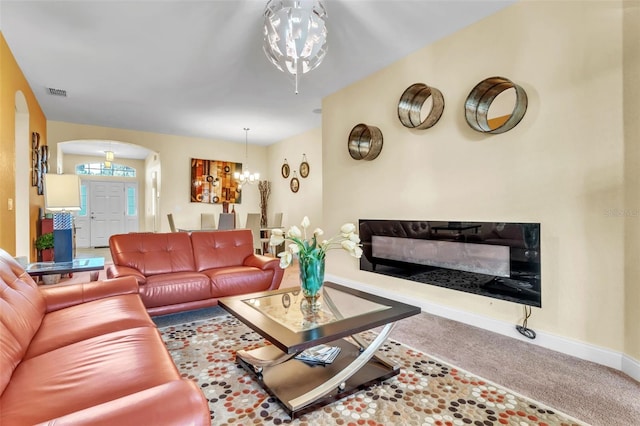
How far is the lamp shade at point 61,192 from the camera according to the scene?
3.26 metres

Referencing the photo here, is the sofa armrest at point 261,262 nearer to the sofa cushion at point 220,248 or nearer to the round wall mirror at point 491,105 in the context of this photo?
the sofa cushion at point 220,248

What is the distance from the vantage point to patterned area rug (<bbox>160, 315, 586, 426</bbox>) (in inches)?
63.2

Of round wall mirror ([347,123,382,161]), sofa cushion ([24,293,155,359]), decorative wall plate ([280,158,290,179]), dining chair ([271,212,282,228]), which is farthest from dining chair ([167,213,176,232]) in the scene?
sofa cushion ([24,293,155,359])

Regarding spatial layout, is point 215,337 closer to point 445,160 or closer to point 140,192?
point 445,160

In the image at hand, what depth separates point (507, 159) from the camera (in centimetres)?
273

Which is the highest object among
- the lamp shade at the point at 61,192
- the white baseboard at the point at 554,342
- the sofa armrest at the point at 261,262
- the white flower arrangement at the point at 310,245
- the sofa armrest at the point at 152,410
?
the lamp shade at the point at 61,192

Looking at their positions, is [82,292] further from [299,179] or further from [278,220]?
[278,220]

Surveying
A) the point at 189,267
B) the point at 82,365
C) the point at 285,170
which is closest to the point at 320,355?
the point at 82,365

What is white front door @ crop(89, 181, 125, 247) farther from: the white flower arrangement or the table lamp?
the white flower arrangement

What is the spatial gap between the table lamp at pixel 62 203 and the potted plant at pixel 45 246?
1.54 metres

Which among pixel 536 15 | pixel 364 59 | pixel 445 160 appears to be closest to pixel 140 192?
pixel 364 59

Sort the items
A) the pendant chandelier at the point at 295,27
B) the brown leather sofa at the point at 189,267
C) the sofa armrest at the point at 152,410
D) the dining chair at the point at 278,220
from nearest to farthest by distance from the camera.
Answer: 1. the sofa armrest at the point at 152,410
2. the pendant chandelier at the point at 295,27
3. the brown leather sofa at the point at 189,267
4. the dining chair at the point at 278,220

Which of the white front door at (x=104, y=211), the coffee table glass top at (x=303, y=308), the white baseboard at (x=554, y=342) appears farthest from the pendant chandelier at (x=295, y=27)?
the white front door at (x=104, y=211)

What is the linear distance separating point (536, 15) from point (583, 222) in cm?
168
